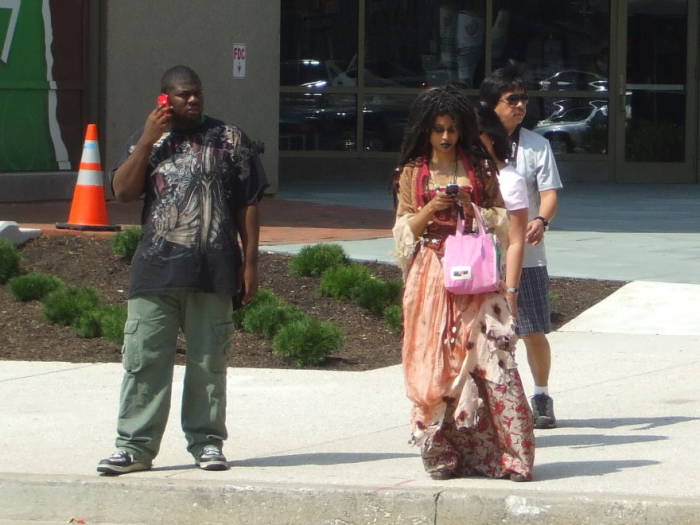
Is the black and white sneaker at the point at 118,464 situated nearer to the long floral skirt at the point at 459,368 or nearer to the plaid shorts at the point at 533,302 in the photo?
the long floral skirt at the point at 459,368

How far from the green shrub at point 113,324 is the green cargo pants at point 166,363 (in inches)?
115

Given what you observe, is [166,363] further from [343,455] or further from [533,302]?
[533,302]

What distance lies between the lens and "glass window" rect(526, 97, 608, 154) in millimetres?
20344

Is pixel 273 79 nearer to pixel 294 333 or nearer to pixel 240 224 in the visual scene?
pixel 294 333

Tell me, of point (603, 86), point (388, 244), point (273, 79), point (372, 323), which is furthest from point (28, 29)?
point (603, 86)

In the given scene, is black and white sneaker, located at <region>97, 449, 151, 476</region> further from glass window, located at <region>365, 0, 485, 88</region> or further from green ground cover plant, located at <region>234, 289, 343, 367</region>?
glass window, located at <region>365, 0, 485, 88</region>

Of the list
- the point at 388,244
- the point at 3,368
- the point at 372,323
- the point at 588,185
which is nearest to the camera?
the point at 3,368

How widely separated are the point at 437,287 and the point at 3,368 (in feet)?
11.9

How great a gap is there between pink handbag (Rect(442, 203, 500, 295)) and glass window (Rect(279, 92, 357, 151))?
582 inches

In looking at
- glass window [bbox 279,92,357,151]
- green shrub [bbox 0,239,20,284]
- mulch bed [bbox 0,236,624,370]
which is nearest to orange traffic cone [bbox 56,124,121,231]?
mulch bed [bbox 0,236,624,370]

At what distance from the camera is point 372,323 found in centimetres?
966

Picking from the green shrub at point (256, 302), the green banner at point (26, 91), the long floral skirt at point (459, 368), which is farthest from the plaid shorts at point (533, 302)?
the green banner at point (26, 91)

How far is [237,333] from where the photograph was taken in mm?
9203

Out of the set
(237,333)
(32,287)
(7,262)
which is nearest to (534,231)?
(237,333)
